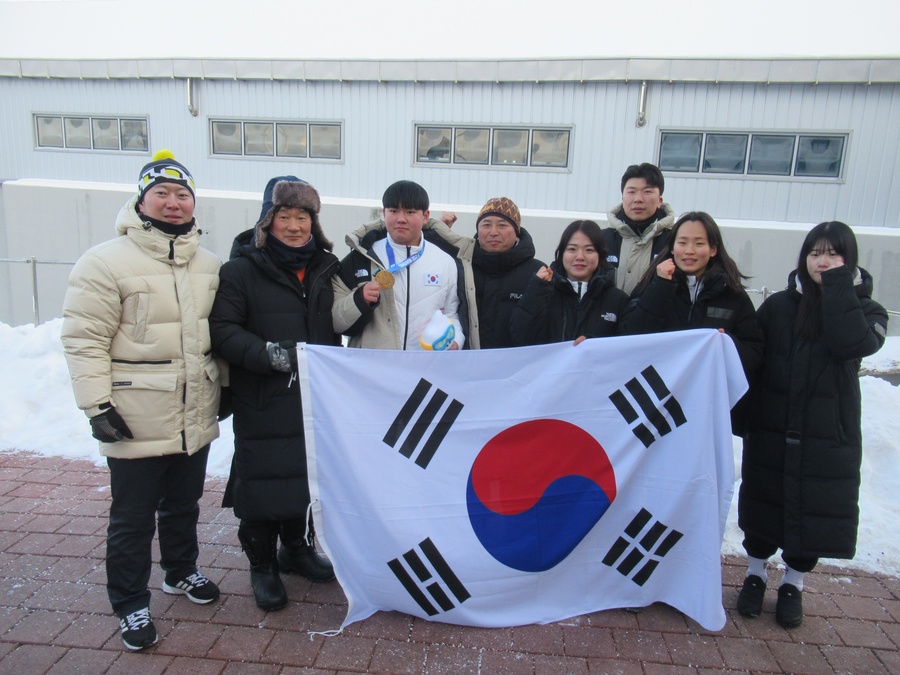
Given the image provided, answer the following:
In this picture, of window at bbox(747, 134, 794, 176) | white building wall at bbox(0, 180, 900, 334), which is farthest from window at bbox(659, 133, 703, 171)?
white building wall at bbox(0, 180, 900, 334)

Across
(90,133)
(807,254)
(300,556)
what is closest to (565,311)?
(807,254)

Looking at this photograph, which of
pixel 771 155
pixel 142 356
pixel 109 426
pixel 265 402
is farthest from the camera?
pixel 771 155

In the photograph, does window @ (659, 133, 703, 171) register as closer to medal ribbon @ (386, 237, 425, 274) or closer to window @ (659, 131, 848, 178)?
window @ (659, 131, 848, 178)

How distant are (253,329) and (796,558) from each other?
115 inches

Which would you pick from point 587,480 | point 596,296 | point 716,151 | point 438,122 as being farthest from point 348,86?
point 587,480

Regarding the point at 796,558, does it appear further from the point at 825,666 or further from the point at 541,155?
the point at 541,155

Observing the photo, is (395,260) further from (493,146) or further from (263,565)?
(493,146)

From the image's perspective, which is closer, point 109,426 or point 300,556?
point 109,426

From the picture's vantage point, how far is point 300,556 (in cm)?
335

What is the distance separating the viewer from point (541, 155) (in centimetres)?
1005

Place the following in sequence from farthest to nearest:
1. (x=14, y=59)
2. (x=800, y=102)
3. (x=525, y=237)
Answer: (x=14, y=59)
(x=800, y=102)
(x=525, y=237)

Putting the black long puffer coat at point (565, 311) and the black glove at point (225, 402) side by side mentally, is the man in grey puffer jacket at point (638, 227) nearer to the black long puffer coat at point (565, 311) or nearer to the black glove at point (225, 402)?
the black long puffer coat at point (565, 311)

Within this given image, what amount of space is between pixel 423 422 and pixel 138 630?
5.14 feet

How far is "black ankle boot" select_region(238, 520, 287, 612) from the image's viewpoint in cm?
304
